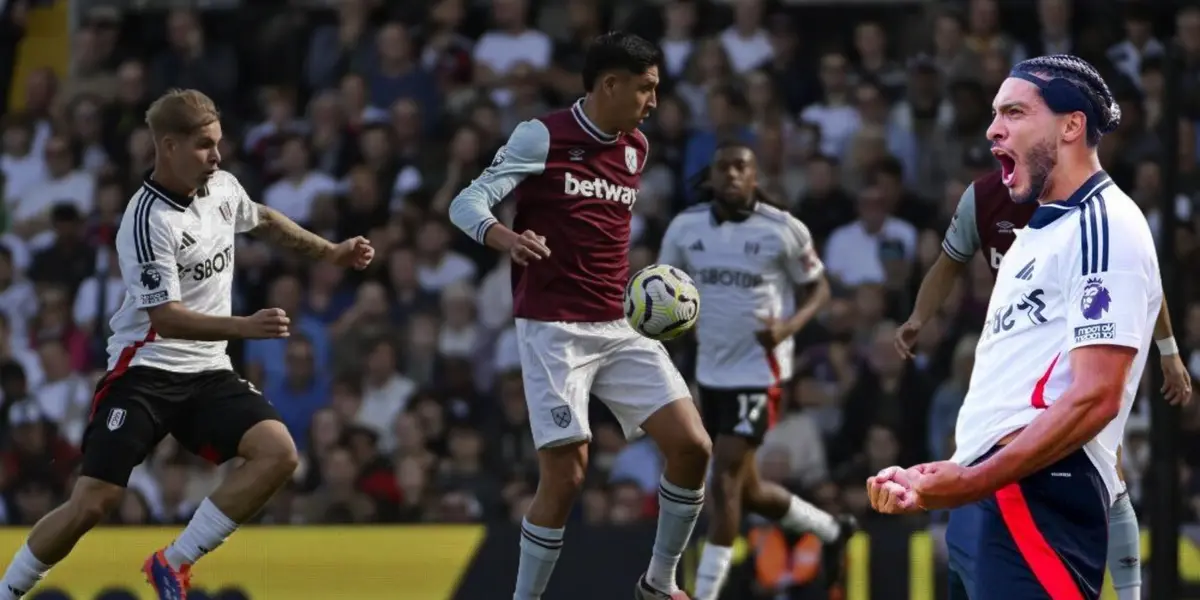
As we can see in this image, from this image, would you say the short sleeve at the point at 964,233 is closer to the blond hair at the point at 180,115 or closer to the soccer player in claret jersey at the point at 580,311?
the soccer player in claret jersey at the point at 580,311

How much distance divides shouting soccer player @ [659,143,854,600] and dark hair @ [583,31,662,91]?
223 centimetres

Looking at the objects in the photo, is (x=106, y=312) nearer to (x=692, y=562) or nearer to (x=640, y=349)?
(x=692, y=562)

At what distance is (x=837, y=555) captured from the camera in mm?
9930

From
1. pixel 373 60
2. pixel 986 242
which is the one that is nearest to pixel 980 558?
pixel 986 242

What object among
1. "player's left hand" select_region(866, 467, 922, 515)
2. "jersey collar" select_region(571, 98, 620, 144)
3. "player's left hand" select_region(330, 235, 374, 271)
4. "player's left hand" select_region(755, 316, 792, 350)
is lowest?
"player's left hand" select_region(866, 467, 922, 515)

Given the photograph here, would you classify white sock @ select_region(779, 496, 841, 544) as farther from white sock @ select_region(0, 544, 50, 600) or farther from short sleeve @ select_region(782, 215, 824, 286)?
white sock @ select_region(0, 544, 50, 600)

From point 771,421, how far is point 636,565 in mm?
1098

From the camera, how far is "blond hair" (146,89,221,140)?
721 centimetres

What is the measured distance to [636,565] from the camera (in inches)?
389

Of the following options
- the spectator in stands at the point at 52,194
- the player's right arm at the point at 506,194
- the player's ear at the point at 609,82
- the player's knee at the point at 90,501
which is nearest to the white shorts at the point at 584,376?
the player's right arm at the point at 506,194

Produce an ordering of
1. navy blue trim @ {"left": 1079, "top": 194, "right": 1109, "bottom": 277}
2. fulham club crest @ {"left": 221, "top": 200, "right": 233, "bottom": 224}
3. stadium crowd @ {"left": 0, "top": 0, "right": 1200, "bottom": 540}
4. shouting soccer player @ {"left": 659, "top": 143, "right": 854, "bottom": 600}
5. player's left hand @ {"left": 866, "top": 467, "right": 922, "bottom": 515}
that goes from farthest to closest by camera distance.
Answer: stadium crowd @ {"left": 0, "top": 0, "right": 1200, "bottom": 540}
shouting soccer player @ {"left": 659, "top": 143, "right": 854, "bottom": 600}
fulham club crest @ {"left": 221, "top": 200, "right": 233, "bottom": 224}
navy blue trim @ {"left": 1079, "top": 194, "right": 1109, "bottom": 277}
player's left hand @ {"left": 866, "top": 467, "right": 922, "bottom": 515}

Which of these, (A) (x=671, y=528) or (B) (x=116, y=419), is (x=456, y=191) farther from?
(B) (x=116, y=419)

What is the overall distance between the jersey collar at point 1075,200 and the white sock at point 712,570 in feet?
16.2

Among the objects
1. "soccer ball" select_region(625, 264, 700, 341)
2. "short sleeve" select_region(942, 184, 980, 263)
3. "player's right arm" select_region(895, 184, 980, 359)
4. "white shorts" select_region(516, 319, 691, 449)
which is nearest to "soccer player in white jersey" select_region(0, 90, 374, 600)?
"white shorts" select_region(516, 319, 691, 449)
